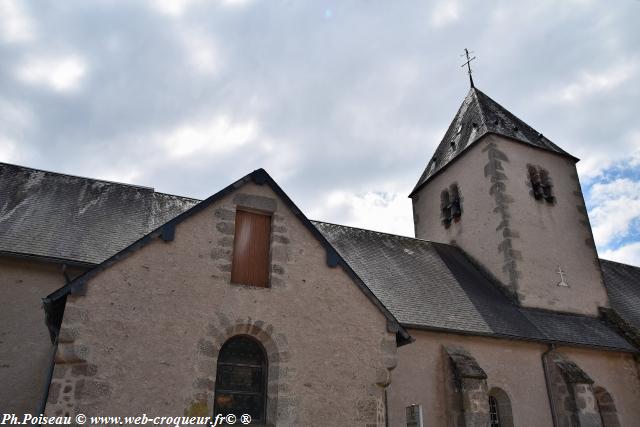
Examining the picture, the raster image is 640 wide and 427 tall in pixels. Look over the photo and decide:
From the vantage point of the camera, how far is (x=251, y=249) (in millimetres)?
8734

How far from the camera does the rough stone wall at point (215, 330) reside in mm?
6969

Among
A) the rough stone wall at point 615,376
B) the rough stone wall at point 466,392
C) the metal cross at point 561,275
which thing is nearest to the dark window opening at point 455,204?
the metal cross at point 561,275

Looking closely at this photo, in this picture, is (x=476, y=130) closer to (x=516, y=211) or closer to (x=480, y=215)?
(x=480, y=215)

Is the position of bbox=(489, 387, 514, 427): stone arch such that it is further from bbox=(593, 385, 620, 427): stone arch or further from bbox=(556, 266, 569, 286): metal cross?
bbox=(556, 266, 569, 286): metal cross

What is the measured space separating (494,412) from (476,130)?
1010 centimetres

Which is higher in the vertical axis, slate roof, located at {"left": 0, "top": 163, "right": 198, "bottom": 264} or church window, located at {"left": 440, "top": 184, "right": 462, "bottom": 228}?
church window, located at {"left": 440, "top": 184, "right": 462, "bottom": 228}

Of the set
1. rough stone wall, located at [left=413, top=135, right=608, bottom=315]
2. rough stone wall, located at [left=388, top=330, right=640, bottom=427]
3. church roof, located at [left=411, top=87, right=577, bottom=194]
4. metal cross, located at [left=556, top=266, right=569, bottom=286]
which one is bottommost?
rough stone wall, located at [left=388, top=330, right=640, bottom=427]

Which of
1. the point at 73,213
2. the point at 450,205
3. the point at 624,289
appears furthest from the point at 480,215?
the point at 73,213

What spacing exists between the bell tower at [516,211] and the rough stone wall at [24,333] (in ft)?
39.0

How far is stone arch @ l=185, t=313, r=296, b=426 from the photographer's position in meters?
7.32

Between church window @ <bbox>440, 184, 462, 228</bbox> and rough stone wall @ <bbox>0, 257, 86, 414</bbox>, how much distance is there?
1247 centimetres

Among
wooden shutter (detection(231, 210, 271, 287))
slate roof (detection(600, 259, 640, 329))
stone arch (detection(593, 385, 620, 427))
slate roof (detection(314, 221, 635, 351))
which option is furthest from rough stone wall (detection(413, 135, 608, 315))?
wooden shutter (detection(231, 210, 271, 287))

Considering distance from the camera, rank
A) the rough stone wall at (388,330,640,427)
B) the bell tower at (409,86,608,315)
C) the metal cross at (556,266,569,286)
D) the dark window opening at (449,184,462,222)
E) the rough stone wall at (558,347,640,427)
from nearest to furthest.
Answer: the rough stone wall at (388,330,640,427) < the rough stone wall at (558,347,640,427) < the bell tower at (409,86,608,315) < the metal cross at (556,266,569,286) < the dark window opening at (449,184,462,222)

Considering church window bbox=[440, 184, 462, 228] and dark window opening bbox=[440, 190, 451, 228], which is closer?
church window bbox=[440, 184, 462, 228]
